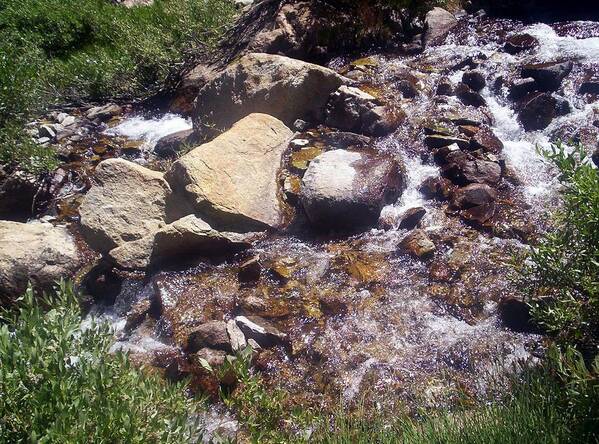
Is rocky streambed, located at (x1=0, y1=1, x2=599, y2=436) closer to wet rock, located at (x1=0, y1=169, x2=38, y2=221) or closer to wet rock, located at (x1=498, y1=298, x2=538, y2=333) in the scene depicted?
wet rock, located at (x1=498, y1=298, x2=538, y2=333)

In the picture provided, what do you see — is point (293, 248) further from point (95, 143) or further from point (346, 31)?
point (346, 31)

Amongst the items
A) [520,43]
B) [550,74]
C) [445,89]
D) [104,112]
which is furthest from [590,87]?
[104,112]

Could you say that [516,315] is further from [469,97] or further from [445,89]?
[445,89]

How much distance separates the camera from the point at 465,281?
5977 mm

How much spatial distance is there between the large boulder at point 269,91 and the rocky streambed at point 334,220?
0.10 ft

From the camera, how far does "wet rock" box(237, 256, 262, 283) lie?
6352 millimetres

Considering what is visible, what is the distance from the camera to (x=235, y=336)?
5.50 meters

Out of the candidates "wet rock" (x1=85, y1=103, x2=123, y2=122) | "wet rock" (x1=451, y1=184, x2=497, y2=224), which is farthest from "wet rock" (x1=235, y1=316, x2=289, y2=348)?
"wet rock" (x1=85, y1=103, x2=123, y2=122)

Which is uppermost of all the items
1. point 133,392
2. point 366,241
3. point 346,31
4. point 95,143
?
point 133,392

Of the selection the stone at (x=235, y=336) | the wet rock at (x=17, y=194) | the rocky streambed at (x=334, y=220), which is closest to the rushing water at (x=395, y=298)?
the rocky streambed at (x=334, y=220)

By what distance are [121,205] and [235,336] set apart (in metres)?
2.69

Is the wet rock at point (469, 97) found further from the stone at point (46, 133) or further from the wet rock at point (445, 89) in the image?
the stone at point (46, 133)

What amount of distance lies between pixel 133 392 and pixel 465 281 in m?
3.86

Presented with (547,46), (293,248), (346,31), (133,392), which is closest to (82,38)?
(346,31)
